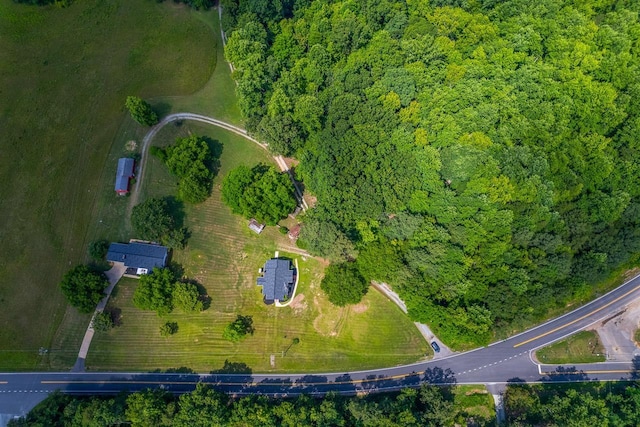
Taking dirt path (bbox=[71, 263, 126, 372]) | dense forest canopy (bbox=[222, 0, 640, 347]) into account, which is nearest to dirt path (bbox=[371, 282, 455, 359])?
dense forest canopy (bbox=[222, 0, 640, 347])

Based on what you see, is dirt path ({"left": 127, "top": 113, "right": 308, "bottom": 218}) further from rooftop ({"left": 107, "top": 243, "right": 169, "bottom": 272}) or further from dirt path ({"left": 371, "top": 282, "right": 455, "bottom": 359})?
dirt path ({"left": 371, "top": 282, "right": 455, "bottom": 359})

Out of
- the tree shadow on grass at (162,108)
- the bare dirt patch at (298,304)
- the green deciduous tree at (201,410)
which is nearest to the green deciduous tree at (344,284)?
the bare dirt patch at (298,304)

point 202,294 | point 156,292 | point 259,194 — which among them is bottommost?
point 156,292

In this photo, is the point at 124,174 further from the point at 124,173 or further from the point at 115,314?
the point at 115,314

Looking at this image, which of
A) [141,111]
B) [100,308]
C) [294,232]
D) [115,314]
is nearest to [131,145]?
[141,111]

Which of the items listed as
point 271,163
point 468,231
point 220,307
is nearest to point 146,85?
point 271,163
